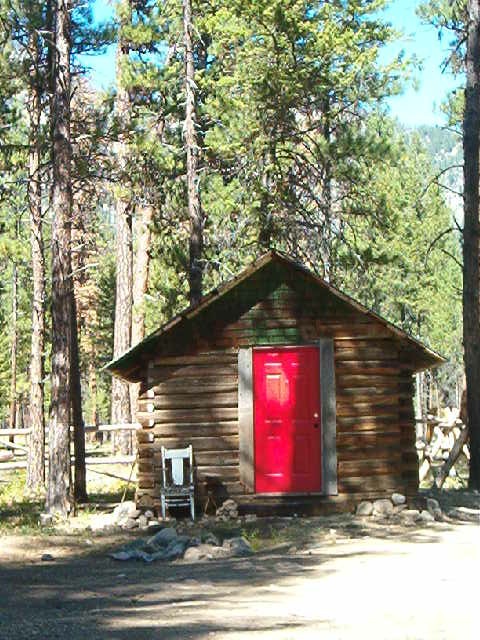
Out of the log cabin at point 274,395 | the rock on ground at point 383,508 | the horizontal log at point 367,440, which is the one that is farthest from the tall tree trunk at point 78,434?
the rock on ground at point 383,508

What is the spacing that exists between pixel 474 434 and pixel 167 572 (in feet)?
29.6

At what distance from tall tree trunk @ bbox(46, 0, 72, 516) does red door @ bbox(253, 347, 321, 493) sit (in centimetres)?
305

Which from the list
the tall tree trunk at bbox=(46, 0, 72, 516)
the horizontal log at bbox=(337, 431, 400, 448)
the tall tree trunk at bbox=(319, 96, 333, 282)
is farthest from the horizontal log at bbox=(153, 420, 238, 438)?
the tall tree trunk at bbox=(319, 96, 333, 282)

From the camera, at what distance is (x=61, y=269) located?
16.1 metres

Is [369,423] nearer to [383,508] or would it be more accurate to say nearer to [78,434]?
[383,508]

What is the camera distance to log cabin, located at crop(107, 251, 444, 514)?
15.9 m

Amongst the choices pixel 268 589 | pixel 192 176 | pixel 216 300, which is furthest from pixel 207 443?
pixel 192 176

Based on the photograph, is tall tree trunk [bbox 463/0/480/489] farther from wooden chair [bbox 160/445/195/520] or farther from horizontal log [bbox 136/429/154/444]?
horizontal log [bbox 136/429/154/444]

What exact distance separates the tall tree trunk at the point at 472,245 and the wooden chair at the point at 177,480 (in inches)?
232

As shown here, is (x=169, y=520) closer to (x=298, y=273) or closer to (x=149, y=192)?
(x=298, y=273)

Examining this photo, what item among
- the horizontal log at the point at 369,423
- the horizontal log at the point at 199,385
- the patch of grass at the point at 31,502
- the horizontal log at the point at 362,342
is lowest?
the patch of grass at the point at 31,502

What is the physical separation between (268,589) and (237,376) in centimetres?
647

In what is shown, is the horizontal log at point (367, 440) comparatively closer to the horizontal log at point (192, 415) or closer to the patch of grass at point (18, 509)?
the horizontal log at point (192, 415)

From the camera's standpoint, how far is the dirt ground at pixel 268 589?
765 cm
